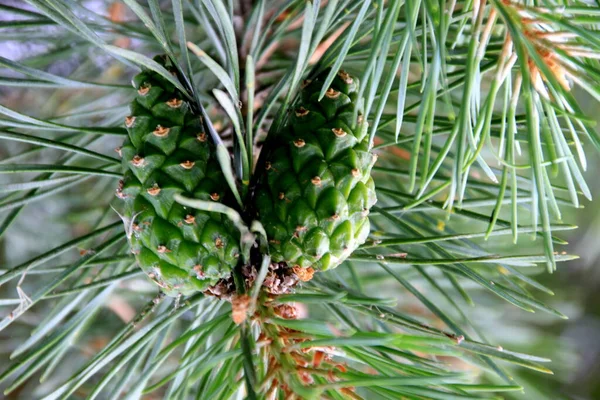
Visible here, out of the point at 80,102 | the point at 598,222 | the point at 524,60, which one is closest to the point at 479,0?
the point at 524,60

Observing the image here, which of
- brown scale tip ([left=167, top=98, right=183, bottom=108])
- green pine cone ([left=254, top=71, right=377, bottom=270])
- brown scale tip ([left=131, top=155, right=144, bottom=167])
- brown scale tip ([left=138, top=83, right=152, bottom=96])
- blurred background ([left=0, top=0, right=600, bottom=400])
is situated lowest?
→ blurred background ([left=0, top=0, right=600, bottom=400])

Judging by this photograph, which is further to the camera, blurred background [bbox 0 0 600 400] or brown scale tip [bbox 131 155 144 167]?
blurred background [bbox 0 0 600 400]

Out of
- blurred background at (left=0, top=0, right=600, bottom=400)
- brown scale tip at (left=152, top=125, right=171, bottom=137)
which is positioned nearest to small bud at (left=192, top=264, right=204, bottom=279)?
brown scale tip at (left=152, top=125, right=171, bottom=137)

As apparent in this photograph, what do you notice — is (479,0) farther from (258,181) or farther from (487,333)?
→ (487,333)

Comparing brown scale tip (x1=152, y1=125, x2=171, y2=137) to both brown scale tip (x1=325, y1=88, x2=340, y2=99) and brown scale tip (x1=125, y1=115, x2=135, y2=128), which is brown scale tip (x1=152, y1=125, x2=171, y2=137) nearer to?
brown scale tip (x1=125, y1=115, x2=135, y2=128)

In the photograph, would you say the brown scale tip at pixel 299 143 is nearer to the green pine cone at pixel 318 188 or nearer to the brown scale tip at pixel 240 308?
the green pine cone at pixel 318 188

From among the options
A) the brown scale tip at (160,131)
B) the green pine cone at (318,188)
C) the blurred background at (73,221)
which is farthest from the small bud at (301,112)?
the blurred background at (73,221)
